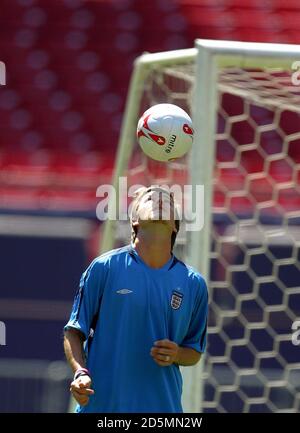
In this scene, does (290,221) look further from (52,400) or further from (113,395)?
(113,395)

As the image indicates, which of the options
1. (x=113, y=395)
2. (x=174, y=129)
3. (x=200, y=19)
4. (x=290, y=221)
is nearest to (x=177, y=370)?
(x=113, y=395)

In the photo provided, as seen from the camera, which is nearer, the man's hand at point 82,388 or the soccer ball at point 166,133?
the man's hand at point 82,388

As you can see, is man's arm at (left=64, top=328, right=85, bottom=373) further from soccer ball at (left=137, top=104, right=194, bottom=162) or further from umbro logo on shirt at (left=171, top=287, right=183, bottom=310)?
soccer ball at (left=137, top=104, right=194, bottom=162)

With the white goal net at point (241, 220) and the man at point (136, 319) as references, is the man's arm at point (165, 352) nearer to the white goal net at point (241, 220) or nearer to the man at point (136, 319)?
the man at point (136, 319)

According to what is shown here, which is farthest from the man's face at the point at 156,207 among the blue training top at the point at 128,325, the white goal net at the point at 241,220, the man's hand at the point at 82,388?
the white goal net at the point at 241,220

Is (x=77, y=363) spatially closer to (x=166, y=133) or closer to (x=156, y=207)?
(x=156, y=207)

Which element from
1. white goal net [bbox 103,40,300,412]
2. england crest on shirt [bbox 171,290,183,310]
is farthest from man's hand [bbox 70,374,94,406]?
white goal net [bbox 103,40,300,412]

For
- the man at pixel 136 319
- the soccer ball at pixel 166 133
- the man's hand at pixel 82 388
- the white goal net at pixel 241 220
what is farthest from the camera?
the white goal net at pixel 241 220

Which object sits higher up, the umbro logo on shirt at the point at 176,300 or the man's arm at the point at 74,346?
the umbro logo on shirt at the point at 176,300

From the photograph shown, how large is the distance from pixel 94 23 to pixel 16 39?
55cm

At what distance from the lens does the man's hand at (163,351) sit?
249 centimetres

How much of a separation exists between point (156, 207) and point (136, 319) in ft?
0.88

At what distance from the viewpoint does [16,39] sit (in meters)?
7.39

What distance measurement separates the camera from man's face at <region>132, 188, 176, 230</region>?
8.23ft
